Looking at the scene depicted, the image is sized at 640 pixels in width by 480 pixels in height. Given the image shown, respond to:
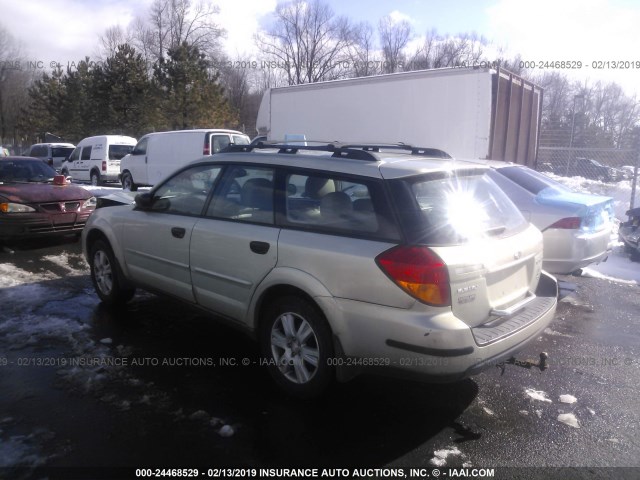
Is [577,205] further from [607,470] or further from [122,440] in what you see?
[122,440]

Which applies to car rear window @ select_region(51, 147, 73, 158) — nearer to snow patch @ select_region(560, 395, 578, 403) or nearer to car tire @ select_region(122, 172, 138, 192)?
car tire @ select_region(122, 172, 138, 192)

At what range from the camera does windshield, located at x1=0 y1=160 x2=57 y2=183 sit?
8945 mm

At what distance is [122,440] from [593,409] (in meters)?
3.12

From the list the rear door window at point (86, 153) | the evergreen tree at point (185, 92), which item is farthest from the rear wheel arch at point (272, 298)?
the evergreen tree at point (185, 92)

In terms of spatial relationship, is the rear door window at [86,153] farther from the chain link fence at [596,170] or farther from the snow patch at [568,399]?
the snow patch at [568,399]

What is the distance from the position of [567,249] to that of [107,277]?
5065 mm

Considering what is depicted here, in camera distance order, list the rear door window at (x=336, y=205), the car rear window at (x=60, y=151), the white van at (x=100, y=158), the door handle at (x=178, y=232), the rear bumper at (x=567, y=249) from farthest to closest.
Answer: the car rear window at (x=60, y=151)
the white van at (x=100, y=158)
the rear bumper at (x=567, y=249)
the door handle at (x=178, y=232)
the rear door window at (x=336, y=205)

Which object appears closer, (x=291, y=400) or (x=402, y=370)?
(x=402, y=370)

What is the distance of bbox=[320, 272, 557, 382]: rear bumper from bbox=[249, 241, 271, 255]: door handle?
67 cm

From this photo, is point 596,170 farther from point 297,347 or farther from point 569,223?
point 297,347

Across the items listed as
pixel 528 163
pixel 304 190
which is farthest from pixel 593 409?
pixel 528 163

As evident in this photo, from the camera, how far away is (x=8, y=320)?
16.1ft

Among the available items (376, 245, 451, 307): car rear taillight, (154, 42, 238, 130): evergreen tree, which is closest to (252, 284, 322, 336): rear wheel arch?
(376, 245, 451, 307): car rear taillight

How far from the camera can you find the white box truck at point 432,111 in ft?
33.5
